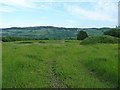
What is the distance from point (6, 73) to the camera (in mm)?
8867

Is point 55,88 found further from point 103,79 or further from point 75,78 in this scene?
point 103,79

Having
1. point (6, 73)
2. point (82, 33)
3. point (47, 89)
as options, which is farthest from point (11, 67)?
point (82, 33)

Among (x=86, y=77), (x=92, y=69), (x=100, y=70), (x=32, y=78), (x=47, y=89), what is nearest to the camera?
(x=47, y=89)

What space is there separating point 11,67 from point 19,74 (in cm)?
168

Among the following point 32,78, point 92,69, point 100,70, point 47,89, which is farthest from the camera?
point 92,69

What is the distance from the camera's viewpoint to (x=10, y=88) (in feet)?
22.7

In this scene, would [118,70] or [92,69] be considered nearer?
[118,70]

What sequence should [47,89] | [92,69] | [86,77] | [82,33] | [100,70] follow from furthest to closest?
[82,33] < [92,69] < [100,70] < [86,77] < [47,89]

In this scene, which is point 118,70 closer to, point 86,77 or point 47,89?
point 86,77

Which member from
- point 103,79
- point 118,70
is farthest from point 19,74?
point 118,70

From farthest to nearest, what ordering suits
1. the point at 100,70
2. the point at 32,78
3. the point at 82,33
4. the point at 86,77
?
the point at 82,33 < the point at 100,70 < the point at 86,77 < the point at 32,78

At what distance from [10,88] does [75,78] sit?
10.7 ft

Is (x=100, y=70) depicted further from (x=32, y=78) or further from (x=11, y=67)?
(x=11, y=67)

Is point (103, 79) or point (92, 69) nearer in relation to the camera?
point (103, 79)
